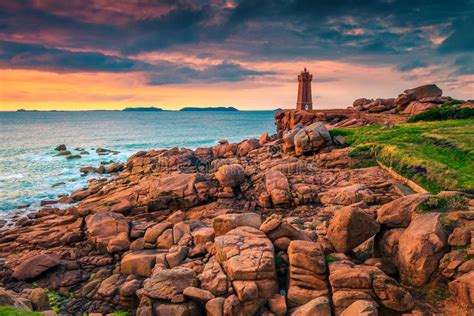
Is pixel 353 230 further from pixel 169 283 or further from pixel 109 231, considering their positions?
pixel 109 231

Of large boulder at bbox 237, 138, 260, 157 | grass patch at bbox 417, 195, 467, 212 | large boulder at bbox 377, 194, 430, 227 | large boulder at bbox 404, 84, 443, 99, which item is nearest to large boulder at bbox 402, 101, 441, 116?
large boulder at bbox 404, 84, 443, 99

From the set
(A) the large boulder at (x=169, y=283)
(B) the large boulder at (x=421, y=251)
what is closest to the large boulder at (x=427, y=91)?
(B) the large boulder at (x=421, y=251)

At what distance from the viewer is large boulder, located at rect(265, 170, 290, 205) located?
889 inches

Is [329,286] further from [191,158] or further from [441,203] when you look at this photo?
[191,158]

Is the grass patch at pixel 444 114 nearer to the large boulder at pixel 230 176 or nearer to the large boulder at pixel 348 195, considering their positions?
the large boulder at pixel 348 195

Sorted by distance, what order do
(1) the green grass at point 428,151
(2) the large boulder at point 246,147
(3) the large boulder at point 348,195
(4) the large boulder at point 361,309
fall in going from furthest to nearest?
(2) the large boulder at point 246,147
(3) the large boulder at point 348,195
(1) the green grass at point 428,151
(4) the large boulder at point 361,309

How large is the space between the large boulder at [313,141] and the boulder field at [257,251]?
453 cm

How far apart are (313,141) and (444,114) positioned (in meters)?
17.1

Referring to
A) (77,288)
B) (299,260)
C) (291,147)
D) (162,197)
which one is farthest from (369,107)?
(77,288)

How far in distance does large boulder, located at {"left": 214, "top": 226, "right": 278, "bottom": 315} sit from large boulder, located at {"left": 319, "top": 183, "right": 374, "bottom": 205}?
8.60 metres

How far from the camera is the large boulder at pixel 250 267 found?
11.4 m

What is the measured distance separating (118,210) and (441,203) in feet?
73.7

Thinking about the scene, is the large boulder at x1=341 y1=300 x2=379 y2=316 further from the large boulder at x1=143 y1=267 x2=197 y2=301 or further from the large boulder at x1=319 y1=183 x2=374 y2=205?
the large boulder at x1=319 y1=183 x2=374 y2=205

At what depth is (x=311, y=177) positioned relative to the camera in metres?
25.5
